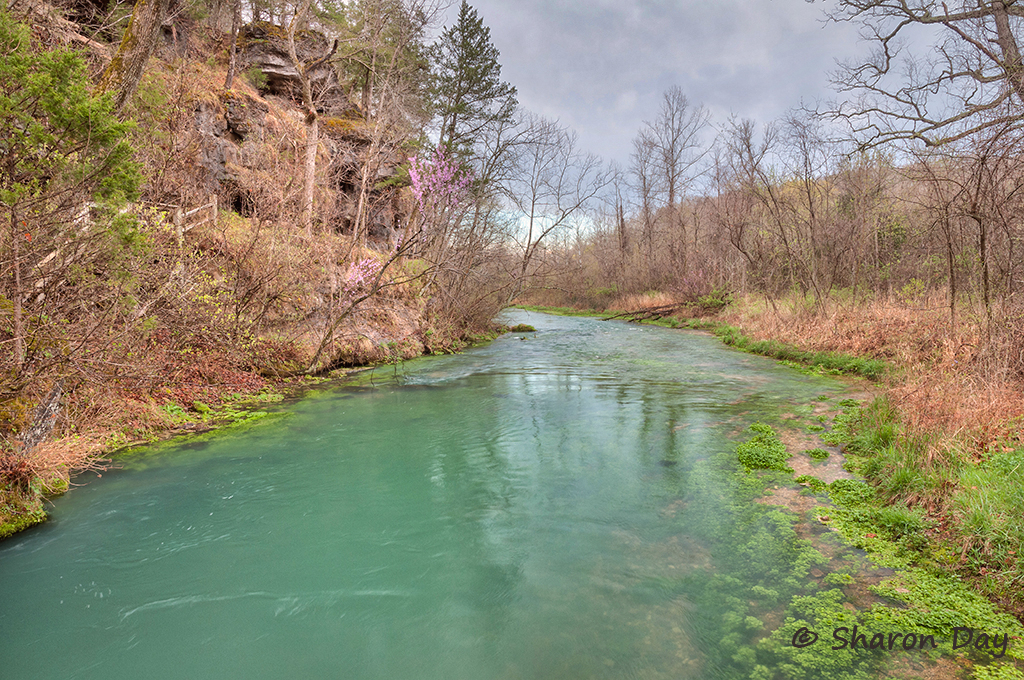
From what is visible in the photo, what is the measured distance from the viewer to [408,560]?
162 inches

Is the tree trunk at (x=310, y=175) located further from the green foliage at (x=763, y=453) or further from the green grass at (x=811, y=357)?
the green grass at (x=811, y=357)

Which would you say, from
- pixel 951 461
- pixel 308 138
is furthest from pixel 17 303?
pixel 308 138

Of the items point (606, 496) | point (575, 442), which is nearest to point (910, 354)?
point (575, 442)

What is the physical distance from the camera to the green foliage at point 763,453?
5930mm

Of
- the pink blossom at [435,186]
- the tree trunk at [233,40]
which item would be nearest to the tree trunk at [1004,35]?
the pink blossom at [435,186]

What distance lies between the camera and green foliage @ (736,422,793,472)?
593 cm

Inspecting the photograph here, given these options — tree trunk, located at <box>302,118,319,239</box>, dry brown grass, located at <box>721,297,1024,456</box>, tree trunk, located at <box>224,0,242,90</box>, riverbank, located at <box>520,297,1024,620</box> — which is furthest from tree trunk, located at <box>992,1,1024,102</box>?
tree trunk, located at <box>224,0,242,90</box>

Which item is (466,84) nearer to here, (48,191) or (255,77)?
(255,77)

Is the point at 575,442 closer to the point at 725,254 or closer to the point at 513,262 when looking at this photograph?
the point at 513,262

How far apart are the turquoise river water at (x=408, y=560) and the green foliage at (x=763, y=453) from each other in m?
0.25

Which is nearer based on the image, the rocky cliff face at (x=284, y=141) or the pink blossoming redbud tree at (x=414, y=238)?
the pink blossoming redbud tree at (x=414, y=238)

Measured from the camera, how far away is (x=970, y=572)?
3512 mm

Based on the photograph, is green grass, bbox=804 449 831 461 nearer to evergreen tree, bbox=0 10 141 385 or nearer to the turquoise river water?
the turquoise river water

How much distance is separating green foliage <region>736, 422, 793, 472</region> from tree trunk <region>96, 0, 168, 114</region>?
8.52 m
